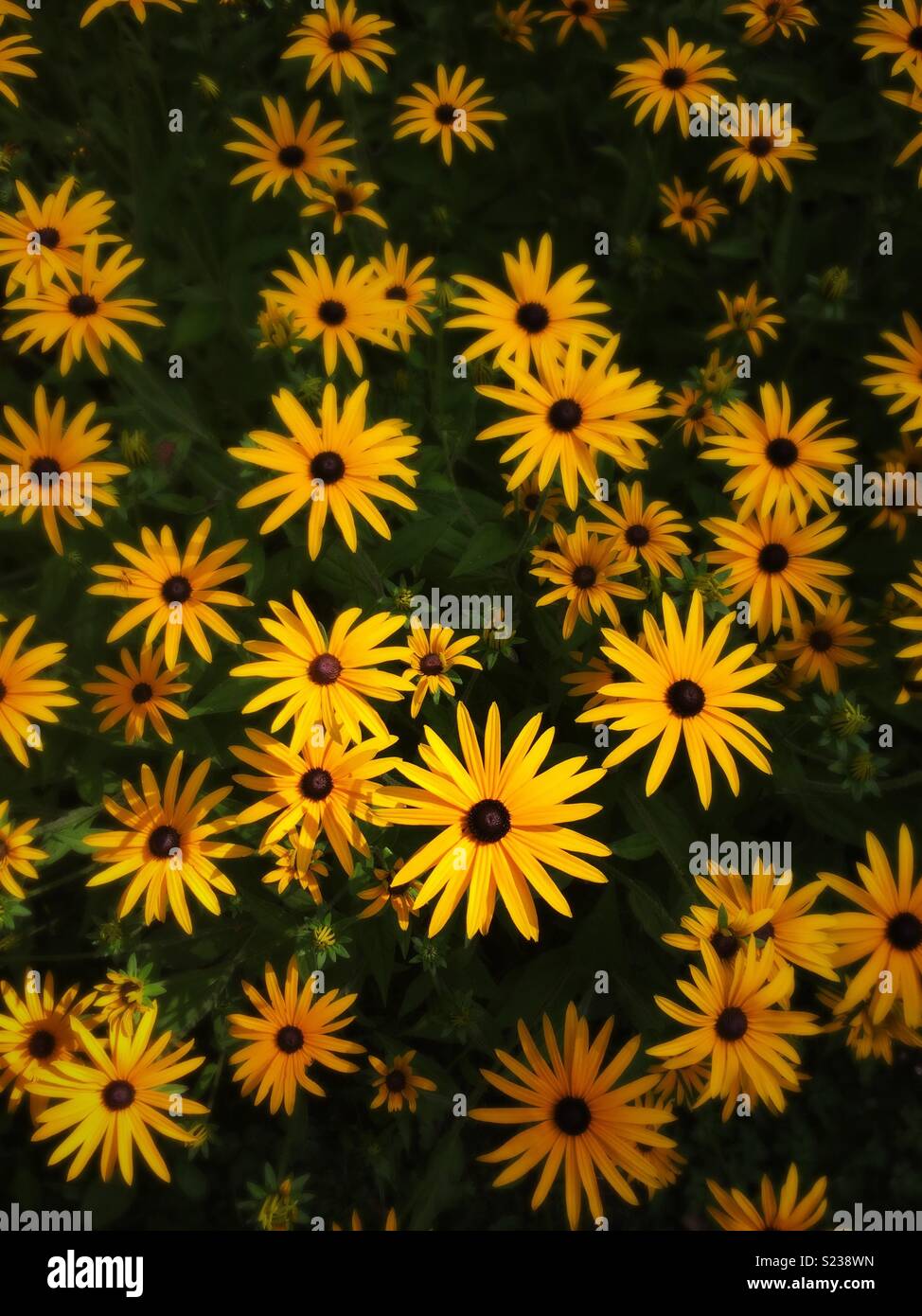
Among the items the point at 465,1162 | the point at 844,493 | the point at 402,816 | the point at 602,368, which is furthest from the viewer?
the point at 465,1162

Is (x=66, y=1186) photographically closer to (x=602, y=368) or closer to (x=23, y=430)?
(x=23, y=430)

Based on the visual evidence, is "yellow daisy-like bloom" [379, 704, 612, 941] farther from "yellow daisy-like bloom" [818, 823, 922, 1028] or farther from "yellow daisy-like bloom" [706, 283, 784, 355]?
"yellow daisy-like bloom" [706, 283, 784, 355]

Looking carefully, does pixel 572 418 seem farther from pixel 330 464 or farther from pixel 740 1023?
pixel 740 1023

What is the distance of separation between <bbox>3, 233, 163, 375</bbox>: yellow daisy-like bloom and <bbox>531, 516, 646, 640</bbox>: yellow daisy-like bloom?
1339mm

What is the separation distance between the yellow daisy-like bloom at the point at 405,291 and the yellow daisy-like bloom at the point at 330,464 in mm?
496

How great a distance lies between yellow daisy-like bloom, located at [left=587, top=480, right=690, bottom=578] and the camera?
2439mm

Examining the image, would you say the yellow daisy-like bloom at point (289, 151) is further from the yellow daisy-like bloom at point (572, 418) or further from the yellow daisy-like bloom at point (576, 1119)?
the yellow daisy-like bloom at point (576, 1119)

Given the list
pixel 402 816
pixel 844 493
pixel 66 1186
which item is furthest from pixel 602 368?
pixel 66 1186

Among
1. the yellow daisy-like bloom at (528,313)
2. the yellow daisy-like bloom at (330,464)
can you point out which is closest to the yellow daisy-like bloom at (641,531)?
the yellow daisy-like bloom at (528,313)

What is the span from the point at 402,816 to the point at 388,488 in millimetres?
802

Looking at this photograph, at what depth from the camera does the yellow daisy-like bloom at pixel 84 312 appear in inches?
99.6

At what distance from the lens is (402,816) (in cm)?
195

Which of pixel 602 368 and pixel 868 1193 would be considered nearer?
pixel 602 368

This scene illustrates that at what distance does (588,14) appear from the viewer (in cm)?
346
